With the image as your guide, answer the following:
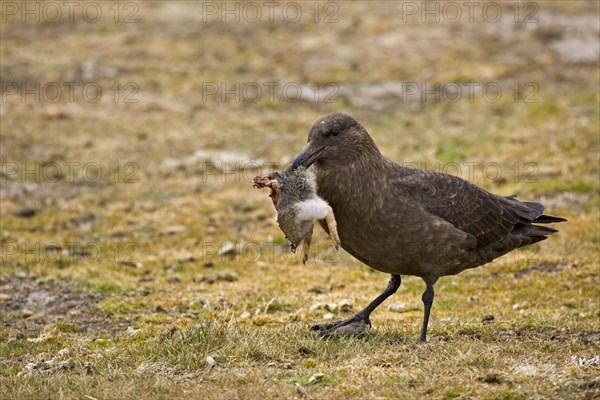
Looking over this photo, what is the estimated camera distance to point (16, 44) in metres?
25.2

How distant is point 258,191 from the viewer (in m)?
16.3

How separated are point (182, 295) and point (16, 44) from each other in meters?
16.5

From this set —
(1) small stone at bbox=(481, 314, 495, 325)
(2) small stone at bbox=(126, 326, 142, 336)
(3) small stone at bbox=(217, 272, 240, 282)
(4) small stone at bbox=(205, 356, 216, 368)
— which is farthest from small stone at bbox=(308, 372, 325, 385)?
(3) small stone at bbox=(217, 272, 240, 282)

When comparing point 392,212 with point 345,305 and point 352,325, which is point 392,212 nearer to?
point 352,325

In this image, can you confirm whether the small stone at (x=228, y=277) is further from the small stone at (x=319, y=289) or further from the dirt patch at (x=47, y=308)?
the dirt patch at (x=47, y=308)

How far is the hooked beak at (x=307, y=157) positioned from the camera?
Answer: 8.13 metres

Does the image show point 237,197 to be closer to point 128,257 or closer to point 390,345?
Result: point 128,257

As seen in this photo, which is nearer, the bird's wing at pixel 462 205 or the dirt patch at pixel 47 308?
the bird's wing at pixel 462 205

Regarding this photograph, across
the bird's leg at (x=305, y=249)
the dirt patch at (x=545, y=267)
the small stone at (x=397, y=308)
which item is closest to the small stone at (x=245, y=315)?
the small stone at (x=397, y=308)

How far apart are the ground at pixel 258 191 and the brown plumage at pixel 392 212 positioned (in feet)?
2.50

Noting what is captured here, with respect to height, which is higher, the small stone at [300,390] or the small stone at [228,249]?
the small stone at [300,390]

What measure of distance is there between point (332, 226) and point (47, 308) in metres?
4.51

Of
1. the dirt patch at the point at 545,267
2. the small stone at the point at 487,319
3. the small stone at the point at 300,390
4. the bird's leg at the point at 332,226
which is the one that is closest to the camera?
the small stone at the point at 300,390

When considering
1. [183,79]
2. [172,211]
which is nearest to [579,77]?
[183,79]
